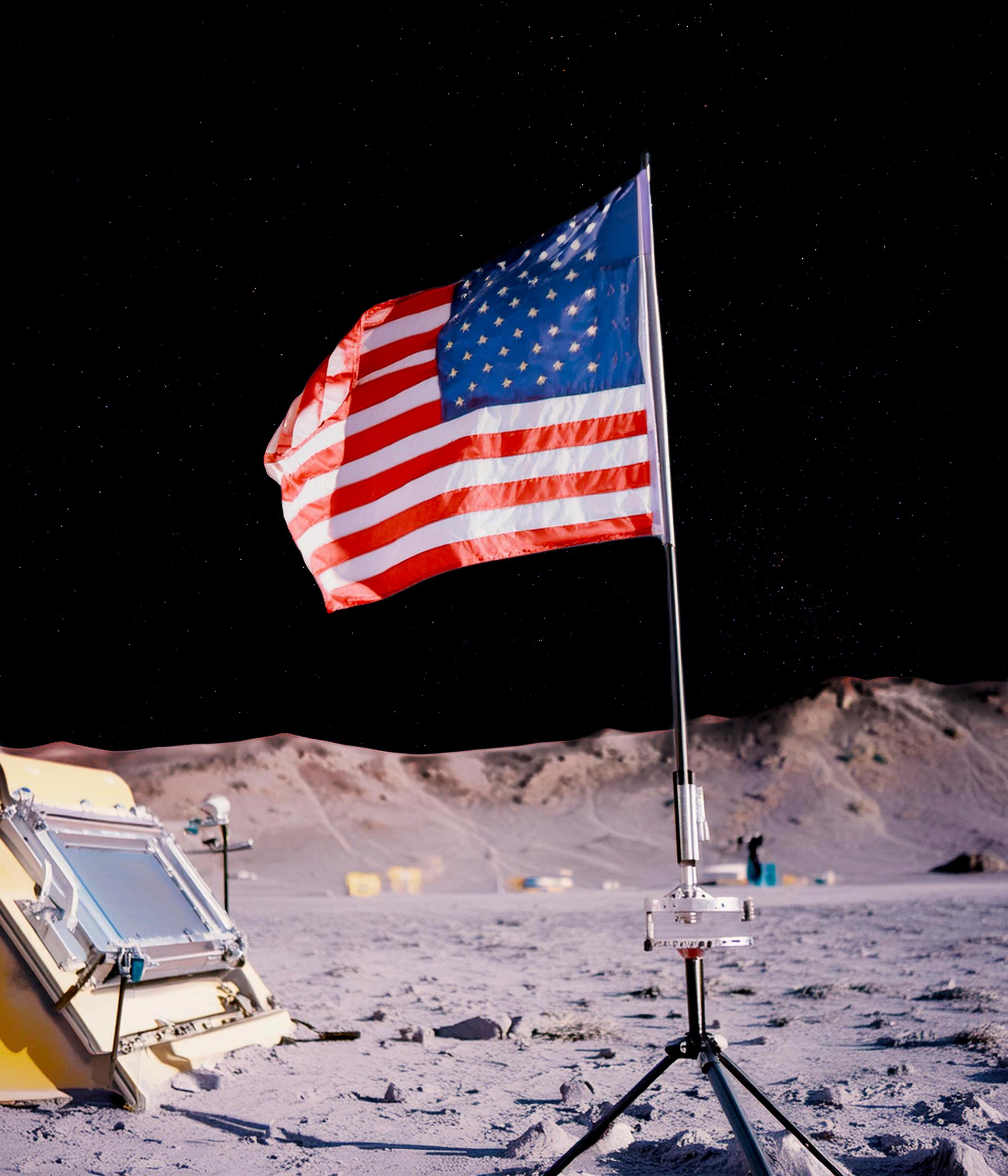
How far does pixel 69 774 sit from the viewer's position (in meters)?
5.82

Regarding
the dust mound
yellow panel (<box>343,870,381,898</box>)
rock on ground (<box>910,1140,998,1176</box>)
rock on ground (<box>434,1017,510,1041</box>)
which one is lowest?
the dust mound

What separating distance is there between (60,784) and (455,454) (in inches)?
111

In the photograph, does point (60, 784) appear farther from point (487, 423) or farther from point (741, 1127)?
point (741, 1127)

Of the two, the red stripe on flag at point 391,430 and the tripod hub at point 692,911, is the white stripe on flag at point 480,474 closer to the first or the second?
Answer: the red stripe on flag at point 391,430

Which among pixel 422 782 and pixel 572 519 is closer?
pixel 572 519

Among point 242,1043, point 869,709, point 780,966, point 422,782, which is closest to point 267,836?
point 422,782

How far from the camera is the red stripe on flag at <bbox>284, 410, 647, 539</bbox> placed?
184 inches

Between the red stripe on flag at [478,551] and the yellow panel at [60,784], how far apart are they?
1.64 meters

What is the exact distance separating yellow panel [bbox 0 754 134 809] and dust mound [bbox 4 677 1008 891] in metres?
54.3

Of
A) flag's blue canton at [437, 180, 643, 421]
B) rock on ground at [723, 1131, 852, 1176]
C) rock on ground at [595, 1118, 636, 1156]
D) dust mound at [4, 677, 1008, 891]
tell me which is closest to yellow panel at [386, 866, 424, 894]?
dust mound at [4, 677, 1008, 891]

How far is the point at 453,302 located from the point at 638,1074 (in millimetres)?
4279

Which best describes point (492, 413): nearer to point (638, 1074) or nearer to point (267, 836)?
point (638, 1074)

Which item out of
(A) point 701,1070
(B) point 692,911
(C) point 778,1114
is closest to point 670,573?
(B) point 692,911

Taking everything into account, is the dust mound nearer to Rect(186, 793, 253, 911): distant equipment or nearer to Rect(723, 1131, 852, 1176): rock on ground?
Rect(186, 793, 253, 911): distant equipment
